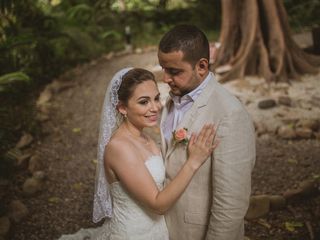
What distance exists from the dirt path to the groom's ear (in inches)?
95.9

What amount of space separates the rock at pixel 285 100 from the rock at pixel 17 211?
16.3 feet

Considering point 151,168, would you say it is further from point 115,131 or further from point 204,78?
point 204,78

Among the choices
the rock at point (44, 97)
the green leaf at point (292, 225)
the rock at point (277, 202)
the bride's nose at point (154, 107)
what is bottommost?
the green leaf at point (292, 225)

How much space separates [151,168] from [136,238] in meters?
→ 0.56

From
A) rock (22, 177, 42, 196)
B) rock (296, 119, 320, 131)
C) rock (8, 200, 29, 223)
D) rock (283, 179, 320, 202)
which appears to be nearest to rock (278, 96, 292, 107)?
rock (296, 119, 320, 131)

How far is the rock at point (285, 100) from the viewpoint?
7371 mm

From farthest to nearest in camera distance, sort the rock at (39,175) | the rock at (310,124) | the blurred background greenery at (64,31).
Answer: the blurred background greenery at (64,31) < the rock at (310,124) < the rock at (39,175)

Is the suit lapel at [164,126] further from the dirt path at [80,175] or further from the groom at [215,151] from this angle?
the dirt path at [80,175]

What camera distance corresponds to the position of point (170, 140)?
8.86 ft

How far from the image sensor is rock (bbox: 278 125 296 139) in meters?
6.41

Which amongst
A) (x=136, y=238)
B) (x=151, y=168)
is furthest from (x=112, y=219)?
(x=151, y=168)

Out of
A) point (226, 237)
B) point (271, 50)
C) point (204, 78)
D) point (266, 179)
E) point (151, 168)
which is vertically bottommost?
point (266, 179)

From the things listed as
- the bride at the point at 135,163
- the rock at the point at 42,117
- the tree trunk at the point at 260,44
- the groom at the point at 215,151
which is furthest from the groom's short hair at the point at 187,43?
the tree trunk at the point at 260,44

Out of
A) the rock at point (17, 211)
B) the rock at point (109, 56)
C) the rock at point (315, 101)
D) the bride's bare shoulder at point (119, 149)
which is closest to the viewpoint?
the bride's bare shoulder at point (119, 149)
